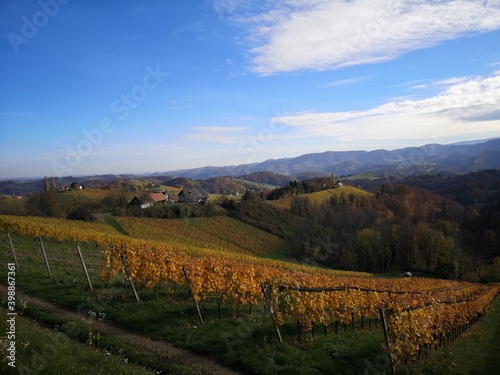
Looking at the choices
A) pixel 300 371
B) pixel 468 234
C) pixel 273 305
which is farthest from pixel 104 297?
pixel 468 234

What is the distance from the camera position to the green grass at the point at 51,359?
5.13m

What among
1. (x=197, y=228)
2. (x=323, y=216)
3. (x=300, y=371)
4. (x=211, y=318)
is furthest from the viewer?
(x=323, y=216)

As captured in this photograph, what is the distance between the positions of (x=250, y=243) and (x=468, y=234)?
70.0 metres

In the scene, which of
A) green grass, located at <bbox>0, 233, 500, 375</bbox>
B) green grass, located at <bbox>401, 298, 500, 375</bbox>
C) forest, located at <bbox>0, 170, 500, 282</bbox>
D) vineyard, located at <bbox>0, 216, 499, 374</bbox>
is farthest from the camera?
forest, located at <bbox>0, 170, 500, 282</bbox>

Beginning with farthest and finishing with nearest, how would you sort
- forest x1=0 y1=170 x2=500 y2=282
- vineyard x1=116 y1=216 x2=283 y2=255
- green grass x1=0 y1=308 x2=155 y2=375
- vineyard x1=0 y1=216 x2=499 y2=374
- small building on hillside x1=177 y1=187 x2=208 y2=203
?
1. small building on hillside x1=177 y1=187 x2=208 y2=203
2. forest x1=0 y1=170 x2=500 y2=282
3. vineyard x1=116 y1=216 x2=283 y2=255
4. vineyard x1=0 y1=216 x2=499 y2=374
5. green grass x1=0 y1=308 x2=155 y2=375

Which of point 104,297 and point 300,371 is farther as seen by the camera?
point 104,297

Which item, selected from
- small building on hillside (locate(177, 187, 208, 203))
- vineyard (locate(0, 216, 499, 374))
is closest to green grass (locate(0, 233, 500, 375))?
vineyard (locate(0, 216, 499, 374))

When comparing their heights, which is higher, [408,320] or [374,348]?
[408,320]

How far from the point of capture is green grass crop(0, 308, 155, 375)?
513 centimetres

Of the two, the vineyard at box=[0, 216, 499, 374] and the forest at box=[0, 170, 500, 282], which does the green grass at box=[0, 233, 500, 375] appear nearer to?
the vineyard at box=[0, 216, 499, 374]

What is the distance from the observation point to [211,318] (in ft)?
36.1

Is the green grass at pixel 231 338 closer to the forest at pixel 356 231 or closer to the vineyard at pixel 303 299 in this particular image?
the vineyard at pixel 303 299

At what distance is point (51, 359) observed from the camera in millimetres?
5684

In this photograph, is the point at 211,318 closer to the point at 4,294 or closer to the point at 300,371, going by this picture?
the point at 300,371
